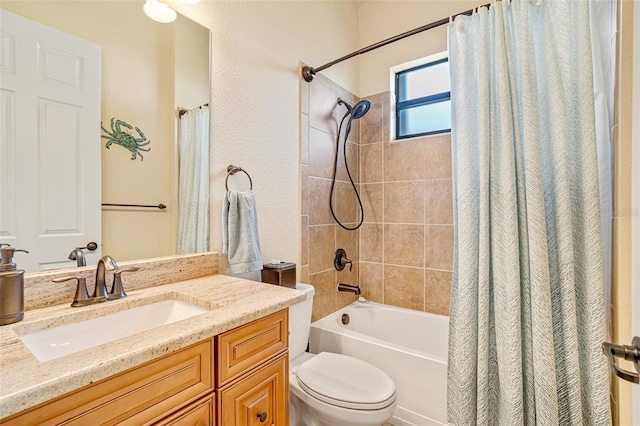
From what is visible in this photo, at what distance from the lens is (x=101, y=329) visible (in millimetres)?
845

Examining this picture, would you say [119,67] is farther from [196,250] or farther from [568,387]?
[568,387]

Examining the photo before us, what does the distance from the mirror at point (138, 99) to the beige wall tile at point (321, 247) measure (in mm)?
943

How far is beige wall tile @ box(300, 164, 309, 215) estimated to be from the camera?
1879 millimetres

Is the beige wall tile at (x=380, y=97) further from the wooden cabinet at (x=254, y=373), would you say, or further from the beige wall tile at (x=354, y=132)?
the wooden cabinet at (x=254, y=373)

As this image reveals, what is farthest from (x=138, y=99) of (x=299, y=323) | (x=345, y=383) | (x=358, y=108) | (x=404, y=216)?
(x=404, y=216)

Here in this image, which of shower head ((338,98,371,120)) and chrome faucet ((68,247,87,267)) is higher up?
shower head ((338,98,371,120))

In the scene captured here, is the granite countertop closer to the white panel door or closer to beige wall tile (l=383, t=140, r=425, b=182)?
the white panel door

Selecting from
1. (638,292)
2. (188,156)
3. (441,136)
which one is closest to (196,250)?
(188,156)

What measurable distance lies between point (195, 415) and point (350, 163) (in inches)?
77.6

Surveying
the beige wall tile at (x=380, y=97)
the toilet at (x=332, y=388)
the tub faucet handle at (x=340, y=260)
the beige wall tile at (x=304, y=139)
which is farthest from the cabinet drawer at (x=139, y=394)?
the beige wall tile at (x=380, y=97)

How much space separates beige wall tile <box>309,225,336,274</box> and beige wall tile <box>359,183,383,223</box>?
0.43m

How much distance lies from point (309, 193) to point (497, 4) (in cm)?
140

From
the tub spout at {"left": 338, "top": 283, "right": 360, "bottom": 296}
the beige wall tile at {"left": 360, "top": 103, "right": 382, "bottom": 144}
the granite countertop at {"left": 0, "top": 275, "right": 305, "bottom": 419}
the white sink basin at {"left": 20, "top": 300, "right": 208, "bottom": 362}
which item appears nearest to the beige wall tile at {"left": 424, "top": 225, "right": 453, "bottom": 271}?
the tub spout at {"left": 338, "top": 283, "right": 360, "bottom": 296}

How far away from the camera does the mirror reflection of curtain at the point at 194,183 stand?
126cm
